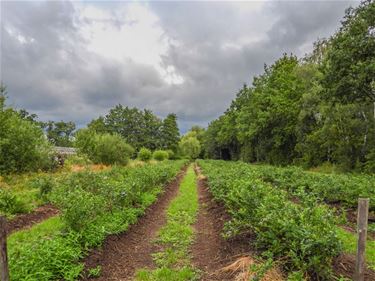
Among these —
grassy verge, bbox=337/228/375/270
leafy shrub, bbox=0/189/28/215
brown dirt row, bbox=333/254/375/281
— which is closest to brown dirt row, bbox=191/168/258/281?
brown dirt row, bbox=333/254/375/281

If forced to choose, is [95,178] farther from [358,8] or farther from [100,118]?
[100,118]

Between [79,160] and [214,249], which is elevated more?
[79,160]

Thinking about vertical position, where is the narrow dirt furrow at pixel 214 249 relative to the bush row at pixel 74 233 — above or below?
below

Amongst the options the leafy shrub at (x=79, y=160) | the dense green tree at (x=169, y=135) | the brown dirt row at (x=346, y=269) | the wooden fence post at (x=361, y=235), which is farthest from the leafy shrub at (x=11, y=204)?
the dense green tree at (x=169, y=135)

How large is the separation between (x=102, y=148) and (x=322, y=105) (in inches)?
853

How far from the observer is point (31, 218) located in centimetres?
1009

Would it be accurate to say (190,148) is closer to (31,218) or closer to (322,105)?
(322,105)

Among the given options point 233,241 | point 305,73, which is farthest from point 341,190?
point 305,73

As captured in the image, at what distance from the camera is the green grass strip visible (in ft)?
19.4

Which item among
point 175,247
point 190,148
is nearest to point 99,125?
point 190,148

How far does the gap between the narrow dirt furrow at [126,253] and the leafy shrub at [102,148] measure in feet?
77.8

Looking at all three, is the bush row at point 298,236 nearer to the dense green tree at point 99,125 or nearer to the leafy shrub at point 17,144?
the leafy shrub at point 17,144

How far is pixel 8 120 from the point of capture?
70.0 feet

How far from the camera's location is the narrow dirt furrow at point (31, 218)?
9.08 meters
